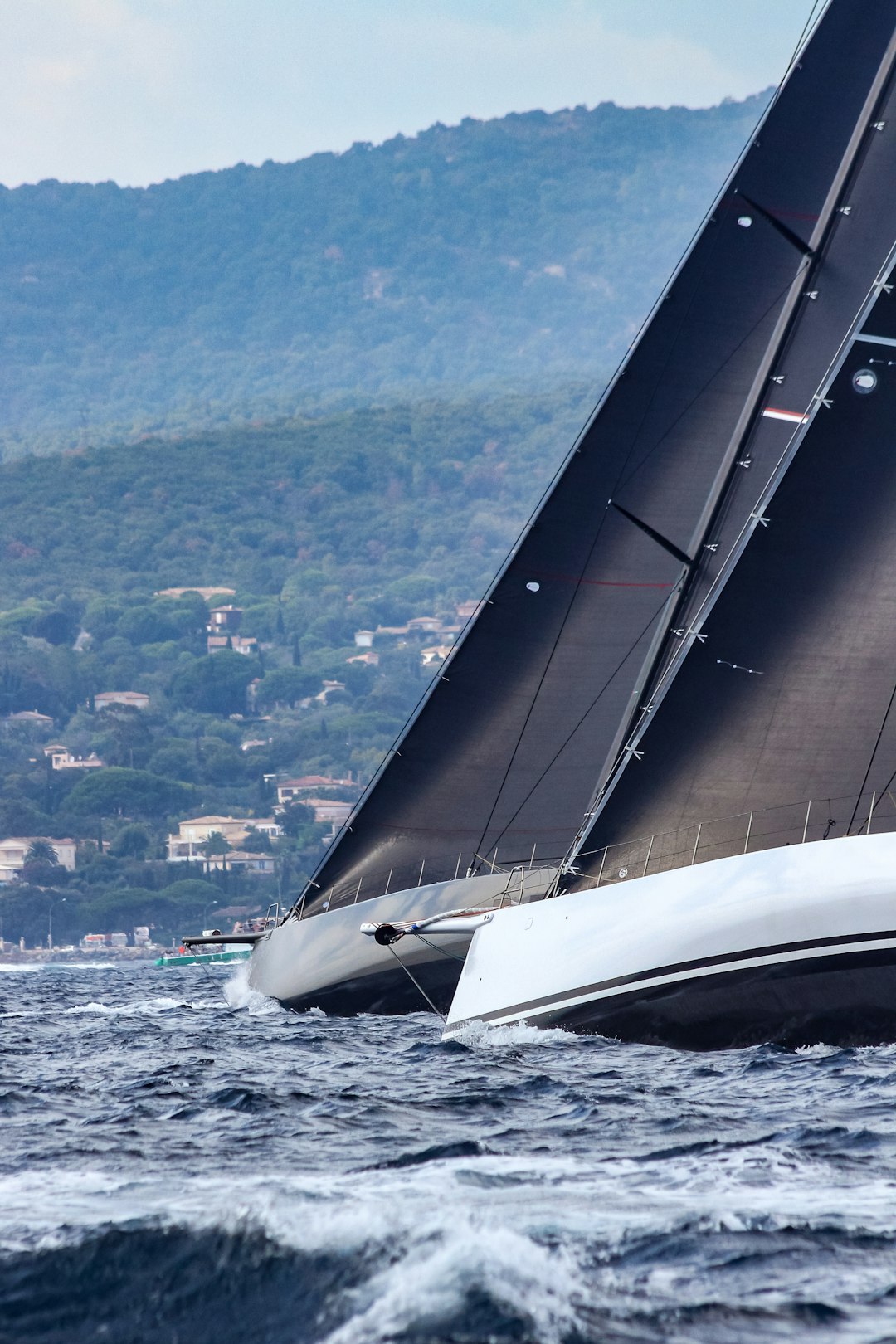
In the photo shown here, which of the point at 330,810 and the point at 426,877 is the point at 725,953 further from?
the point at 330,810

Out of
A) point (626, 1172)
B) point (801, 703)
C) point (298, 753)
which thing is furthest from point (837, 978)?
point (298, 753)

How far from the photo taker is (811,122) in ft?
60.0

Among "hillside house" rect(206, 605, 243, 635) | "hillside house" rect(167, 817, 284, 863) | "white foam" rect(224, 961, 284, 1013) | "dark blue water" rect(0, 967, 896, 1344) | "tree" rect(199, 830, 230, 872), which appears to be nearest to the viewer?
"dark blue water" rect(0, 967, 896, 1344)

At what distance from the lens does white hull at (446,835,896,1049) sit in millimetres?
11375

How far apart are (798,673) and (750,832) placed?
109 cm

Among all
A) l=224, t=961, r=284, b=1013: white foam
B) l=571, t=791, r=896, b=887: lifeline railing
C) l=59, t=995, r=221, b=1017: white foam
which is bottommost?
l=59, t=995, r=221, b=1017: white foam

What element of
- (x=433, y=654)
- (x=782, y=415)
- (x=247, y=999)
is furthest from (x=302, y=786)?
(x=782, y=415)

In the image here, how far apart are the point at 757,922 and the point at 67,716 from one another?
166 meters

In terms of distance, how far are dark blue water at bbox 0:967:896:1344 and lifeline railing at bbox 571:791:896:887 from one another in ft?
4.11

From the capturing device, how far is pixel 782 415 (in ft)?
51.9

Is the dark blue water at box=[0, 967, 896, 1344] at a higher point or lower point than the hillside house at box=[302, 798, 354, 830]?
higher

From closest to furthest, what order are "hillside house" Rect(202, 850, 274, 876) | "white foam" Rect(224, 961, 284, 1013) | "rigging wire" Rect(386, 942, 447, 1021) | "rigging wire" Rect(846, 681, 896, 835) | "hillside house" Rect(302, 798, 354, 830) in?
"rigging wire" Rect(846, 681, 896, 835) < "rigging wire" Rect(386, 942, 447, 1021) < "white foam" Rect(224, 961, 284, 1013) < "hillside house" Rect(202, 850, 274, 876) < "hillside house" Rect(302, 798, 354, 830)

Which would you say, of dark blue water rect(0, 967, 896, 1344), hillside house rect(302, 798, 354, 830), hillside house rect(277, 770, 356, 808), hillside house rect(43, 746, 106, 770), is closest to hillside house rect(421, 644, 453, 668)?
hillside house rect(277, 770, 356, 808)

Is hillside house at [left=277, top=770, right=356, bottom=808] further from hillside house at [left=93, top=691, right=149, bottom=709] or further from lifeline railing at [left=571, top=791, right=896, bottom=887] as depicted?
lifeline railing at [left=571, top=791, right=896, bottom=887]
